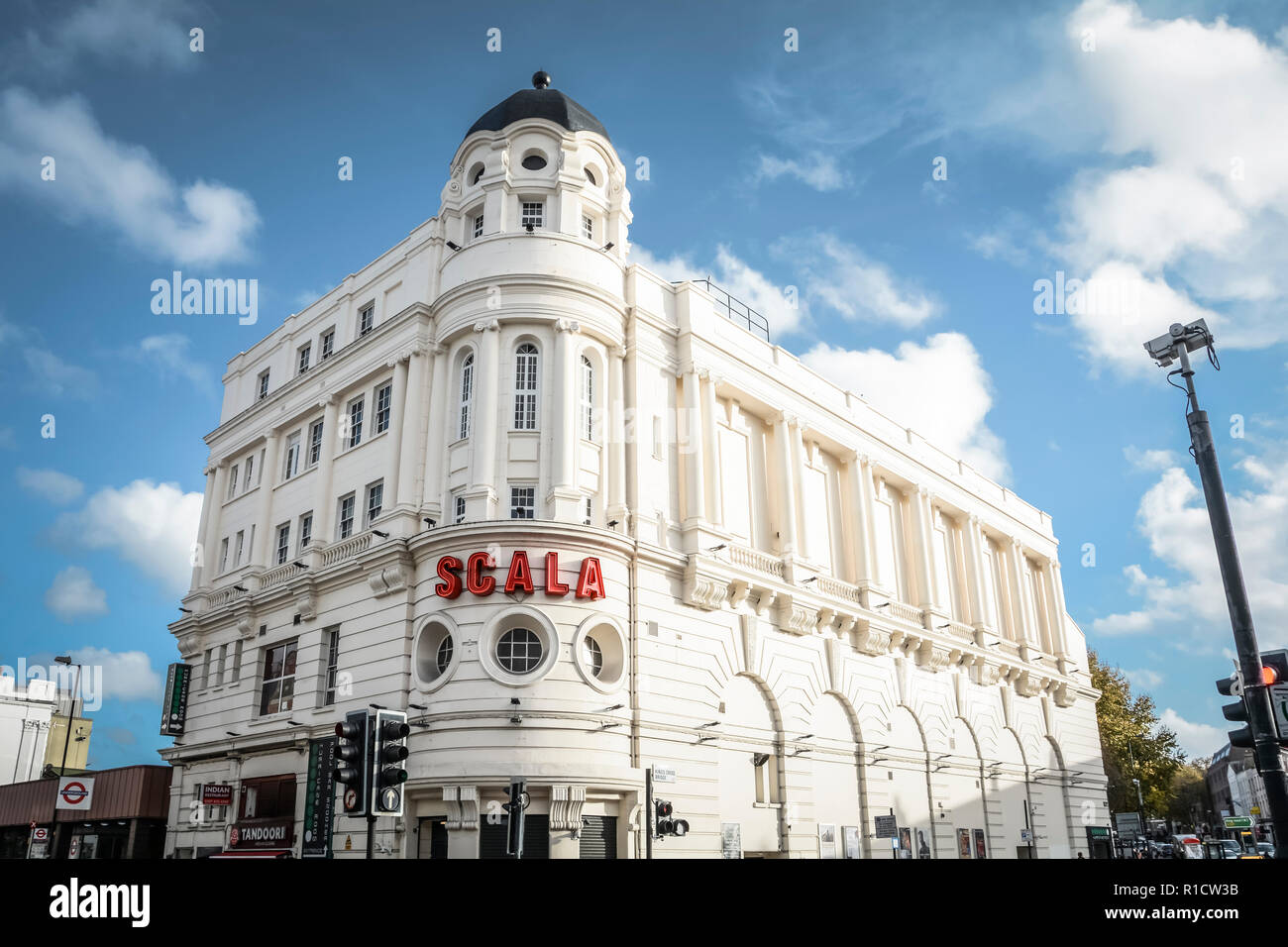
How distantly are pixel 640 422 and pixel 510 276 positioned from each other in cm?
666

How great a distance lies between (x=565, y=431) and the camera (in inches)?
1178

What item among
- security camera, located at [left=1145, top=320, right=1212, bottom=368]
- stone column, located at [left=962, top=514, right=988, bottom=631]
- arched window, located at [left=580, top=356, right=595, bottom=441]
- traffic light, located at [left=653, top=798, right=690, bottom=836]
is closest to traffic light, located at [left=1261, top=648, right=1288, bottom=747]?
security camera, located at [left=1145, top=320, right=1212, bottom=368]

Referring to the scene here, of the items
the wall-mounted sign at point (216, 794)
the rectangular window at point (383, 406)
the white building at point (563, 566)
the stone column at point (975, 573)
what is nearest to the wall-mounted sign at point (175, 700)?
the white building at point (563, 566)

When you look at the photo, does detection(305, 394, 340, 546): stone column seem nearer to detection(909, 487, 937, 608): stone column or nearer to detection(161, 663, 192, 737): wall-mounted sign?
detection(161, 663, 192, 737): wall-mounted sign

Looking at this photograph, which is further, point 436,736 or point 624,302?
point 624,302

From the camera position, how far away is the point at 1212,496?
14.2 meters

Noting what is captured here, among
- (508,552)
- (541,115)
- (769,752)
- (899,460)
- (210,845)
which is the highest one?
(541,115)

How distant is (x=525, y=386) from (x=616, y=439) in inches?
139

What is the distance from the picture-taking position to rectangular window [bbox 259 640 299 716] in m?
33.7

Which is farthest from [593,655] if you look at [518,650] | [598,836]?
[598,836]

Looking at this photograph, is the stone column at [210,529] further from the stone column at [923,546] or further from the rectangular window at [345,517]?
the stone column at [923,546]

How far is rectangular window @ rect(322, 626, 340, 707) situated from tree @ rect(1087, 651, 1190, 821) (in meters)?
54.3
